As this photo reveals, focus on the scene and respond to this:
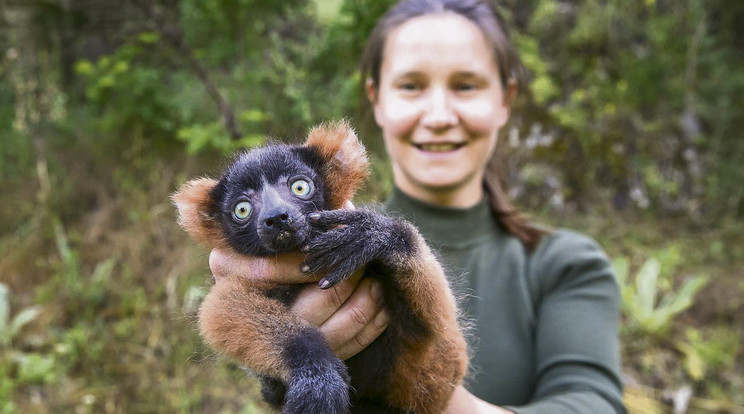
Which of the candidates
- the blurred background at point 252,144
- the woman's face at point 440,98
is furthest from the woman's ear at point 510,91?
the blurred background at point 252,144

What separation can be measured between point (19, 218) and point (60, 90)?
169 cm

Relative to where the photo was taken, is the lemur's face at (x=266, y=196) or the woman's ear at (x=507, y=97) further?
the woman's ear at (x=507, y=97)

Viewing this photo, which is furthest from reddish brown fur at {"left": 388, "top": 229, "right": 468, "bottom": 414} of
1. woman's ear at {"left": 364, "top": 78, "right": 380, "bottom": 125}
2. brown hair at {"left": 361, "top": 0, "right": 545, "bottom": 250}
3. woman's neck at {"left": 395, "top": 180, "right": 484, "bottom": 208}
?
woman's ear at {"left": 364, "top": 78, "right": 380, "bottom": 125}

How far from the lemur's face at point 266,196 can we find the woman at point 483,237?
2.47ft

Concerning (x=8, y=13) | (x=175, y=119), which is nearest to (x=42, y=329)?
(x=175, y=119)

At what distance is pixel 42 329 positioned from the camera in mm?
4941

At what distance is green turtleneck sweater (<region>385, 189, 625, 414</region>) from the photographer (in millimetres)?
2275

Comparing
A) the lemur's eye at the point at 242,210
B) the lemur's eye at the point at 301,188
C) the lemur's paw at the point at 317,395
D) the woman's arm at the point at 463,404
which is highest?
the lemur's eye at the point at 301,188

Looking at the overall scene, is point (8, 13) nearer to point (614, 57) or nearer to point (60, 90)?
point (60, 90)

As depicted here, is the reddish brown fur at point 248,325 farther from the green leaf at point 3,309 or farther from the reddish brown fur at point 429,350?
the green leaf at point 3,309

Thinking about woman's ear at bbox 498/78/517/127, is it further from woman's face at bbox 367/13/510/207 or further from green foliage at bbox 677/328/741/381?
green foliage at bbox 677/328/741/381

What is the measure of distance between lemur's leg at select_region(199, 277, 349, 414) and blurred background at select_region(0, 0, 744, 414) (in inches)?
78.7

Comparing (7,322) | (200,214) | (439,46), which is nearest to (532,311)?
(439,46)

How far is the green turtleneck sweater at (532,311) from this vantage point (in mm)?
2275
